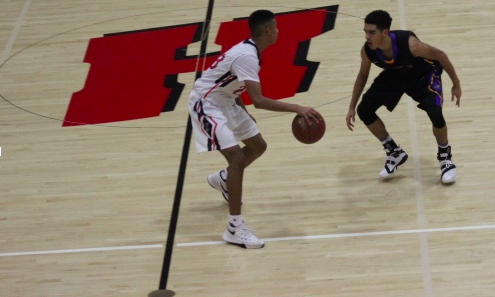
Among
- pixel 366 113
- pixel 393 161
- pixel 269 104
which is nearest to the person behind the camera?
pixel 269 104

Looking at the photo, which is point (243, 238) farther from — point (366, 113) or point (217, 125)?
point (366, 113)

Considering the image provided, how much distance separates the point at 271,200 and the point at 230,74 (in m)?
1.30

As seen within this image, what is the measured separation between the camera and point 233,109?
739 centimetres

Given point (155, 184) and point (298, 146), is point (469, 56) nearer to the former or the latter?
point (298, 146)

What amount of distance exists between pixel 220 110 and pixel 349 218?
1316 mm

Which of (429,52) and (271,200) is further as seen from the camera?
A: (271,200)

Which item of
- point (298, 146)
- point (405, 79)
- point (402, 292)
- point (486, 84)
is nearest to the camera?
point (402, 292)

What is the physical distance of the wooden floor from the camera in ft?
22.4

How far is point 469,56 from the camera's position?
10.2 metres

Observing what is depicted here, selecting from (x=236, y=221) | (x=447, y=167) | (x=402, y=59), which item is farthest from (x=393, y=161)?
(x=236, y=221)

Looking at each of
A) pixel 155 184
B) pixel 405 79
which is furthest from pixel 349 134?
pixel 155 184

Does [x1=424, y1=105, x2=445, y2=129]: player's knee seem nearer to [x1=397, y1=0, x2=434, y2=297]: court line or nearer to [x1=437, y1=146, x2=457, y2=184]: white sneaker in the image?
[x1=437, y1=146, x2=457, y2=184]: white sneaker

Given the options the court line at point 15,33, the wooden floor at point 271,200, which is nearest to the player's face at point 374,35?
the wooden floor at point 271,200

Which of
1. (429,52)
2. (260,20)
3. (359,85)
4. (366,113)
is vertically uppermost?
(260,20)
